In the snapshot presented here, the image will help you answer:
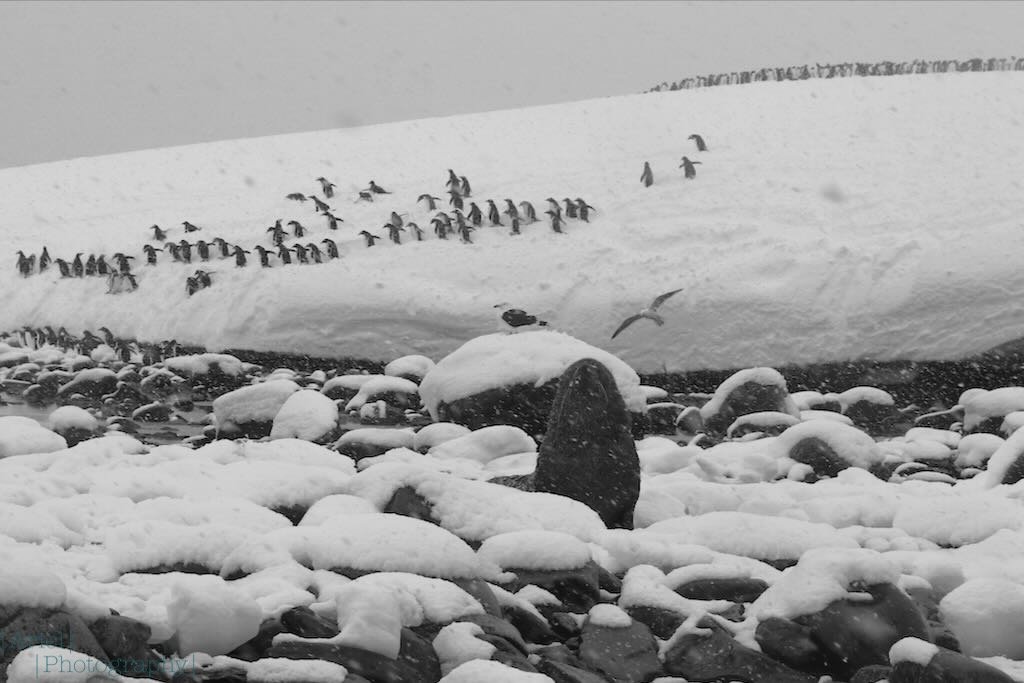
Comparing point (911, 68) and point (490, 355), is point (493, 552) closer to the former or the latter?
point (490, 355)

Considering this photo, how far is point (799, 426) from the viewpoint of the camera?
30.8 feet

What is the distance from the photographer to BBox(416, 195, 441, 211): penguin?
1007 inches

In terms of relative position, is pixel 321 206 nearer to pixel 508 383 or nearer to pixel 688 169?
pixel 688 169

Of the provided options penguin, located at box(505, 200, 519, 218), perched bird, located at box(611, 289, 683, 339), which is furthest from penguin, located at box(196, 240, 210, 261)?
perched bird, located at box(611, 289, 683, 339)

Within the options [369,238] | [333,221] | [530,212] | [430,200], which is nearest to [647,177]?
[530,212]

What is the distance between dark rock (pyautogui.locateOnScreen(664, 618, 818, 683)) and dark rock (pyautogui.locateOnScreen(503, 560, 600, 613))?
20.6 inches

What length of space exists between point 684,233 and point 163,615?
18.1 meters

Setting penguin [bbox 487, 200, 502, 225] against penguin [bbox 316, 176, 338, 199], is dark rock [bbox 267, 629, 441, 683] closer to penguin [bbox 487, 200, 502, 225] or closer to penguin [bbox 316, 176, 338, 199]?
penguin [bbox 487, 200, 502, 225]

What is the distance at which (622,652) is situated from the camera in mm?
4727

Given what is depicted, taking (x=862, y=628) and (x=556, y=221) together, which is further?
(x=556, y=221)

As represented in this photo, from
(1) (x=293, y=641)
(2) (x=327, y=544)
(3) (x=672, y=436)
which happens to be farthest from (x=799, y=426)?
(1) (x=293, y=641)

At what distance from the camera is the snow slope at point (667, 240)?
17.8 metres

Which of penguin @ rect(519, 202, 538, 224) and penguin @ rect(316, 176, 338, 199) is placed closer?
penguin @ rect(519, 202, 538, 224)

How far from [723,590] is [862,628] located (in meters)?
0.75
